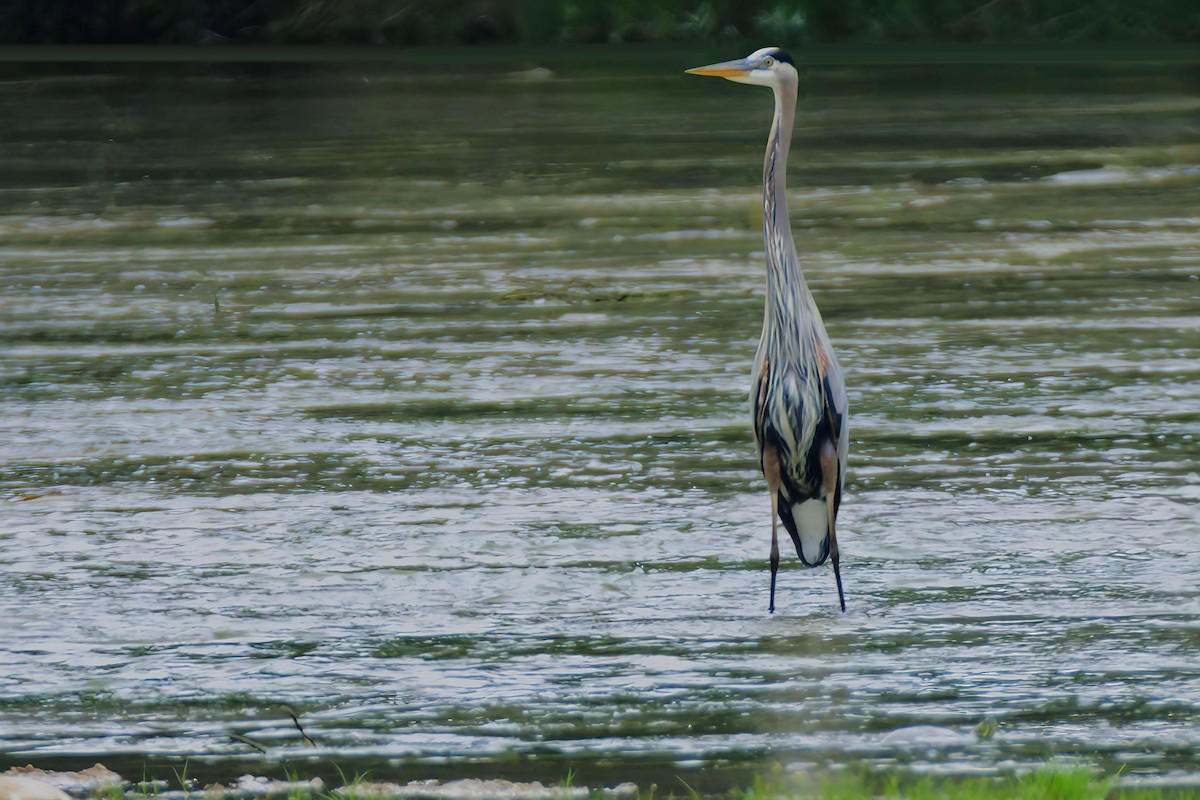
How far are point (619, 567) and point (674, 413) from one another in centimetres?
188

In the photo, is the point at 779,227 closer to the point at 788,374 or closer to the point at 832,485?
the point at 788,374

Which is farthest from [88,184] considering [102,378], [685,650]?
[685,650]

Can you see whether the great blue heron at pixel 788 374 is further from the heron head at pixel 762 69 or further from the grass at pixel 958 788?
the grass at pixel 958 788

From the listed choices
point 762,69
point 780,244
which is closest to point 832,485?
point 780,244

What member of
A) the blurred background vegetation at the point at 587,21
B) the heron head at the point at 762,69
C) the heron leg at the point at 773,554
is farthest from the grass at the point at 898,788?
the blurred background vegetation at the point at 587,21

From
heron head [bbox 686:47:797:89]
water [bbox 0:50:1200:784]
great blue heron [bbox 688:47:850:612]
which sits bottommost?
water [bbox 0:50:1200:784]

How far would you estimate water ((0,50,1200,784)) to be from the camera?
179 inches

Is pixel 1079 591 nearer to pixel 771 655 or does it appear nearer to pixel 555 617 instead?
pixel 771 655

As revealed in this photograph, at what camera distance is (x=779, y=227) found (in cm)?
504

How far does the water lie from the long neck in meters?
0.89

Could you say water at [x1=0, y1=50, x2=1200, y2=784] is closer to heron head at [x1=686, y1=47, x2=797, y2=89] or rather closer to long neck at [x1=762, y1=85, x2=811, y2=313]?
long neck at [x1=762, y1=85, x2=811, y2=313]

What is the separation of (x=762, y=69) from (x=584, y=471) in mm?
1923

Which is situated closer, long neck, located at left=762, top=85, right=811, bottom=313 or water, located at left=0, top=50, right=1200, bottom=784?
water, located at left=0, top=50, right=1200, bottom=784

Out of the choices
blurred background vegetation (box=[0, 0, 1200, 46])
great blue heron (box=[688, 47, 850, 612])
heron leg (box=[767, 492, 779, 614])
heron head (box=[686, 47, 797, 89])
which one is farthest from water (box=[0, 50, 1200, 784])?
blurred background vegetation (box=[0, 0, 1200, 46])
